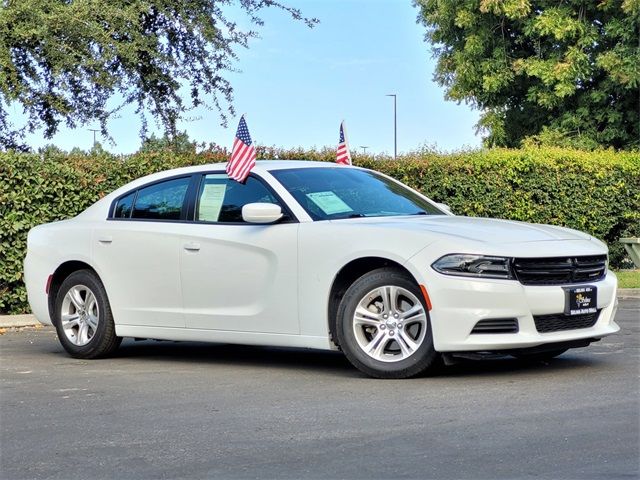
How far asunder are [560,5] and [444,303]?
30546mm

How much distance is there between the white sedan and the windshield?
0.06ft

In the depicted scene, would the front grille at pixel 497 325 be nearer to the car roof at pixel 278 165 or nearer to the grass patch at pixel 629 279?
the car roof at pixel 278 165

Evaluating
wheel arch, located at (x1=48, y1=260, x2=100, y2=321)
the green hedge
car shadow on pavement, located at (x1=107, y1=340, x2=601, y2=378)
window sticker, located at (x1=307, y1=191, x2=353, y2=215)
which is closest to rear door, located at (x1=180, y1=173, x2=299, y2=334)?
window sticker, located at (x1=307, y1=191, x2=353, y2=215)

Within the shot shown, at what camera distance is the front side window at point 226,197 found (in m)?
9.55

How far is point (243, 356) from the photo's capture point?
10.5 metres

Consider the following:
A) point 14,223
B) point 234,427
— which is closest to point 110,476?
point 234,427

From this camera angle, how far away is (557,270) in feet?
27.6

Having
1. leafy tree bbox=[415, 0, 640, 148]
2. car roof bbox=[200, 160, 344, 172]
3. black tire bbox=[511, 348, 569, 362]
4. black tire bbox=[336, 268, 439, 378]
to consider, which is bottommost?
black tire bbox=[511, 348, 569, 362]

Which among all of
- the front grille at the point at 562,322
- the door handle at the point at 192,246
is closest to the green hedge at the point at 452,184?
the door handle at the point at 192,246

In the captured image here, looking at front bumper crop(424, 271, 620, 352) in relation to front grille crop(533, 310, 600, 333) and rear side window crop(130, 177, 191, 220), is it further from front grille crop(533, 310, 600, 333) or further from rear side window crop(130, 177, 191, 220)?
rear side window crop(130, 177, 191, 220)

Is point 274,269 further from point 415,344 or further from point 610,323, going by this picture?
point 610,323

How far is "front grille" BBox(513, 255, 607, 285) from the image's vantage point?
8.25m

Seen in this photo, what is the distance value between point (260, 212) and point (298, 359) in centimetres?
173

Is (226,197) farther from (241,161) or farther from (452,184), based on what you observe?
(452,184)
